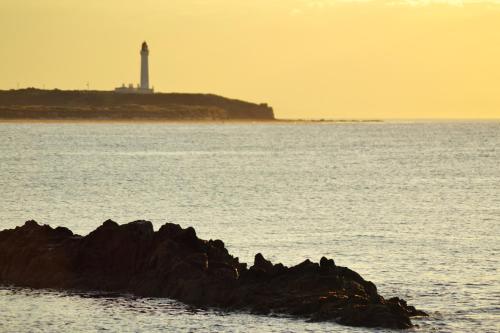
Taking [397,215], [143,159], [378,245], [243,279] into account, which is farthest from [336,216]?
[143,159]

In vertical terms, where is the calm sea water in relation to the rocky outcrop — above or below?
below

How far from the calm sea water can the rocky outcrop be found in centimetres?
83

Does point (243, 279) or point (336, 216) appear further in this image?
point (336, 216)

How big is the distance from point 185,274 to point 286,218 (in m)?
24.2

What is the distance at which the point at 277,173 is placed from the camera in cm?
10931

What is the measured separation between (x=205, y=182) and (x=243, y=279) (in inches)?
2146

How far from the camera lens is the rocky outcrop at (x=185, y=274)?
3422 centimetres

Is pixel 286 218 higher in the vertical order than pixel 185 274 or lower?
lower

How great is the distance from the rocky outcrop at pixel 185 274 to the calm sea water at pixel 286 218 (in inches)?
32.6

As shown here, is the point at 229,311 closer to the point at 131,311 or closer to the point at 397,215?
the point at 131,311

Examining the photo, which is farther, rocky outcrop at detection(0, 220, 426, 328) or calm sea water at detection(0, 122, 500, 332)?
calm sea water at detection(0, 122, 500, 332)

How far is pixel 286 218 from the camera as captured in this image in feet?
199

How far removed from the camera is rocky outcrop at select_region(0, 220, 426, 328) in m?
34.2

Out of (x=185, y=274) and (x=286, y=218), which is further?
(x=286, y=218)
